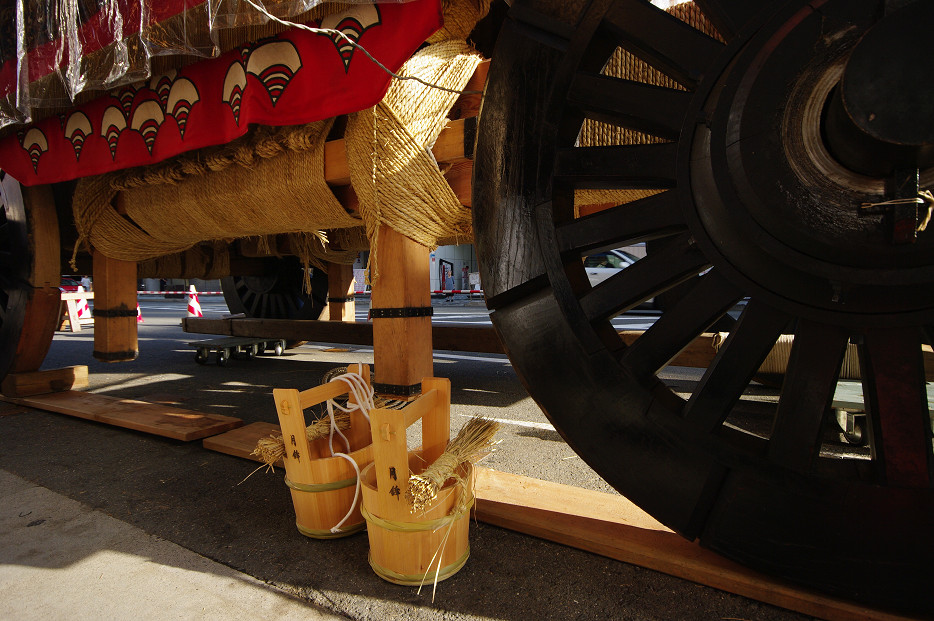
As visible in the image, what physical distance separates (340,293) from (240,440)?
325 centimetres

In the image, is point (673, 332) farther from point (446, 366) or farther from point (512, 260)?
point (446, 366)

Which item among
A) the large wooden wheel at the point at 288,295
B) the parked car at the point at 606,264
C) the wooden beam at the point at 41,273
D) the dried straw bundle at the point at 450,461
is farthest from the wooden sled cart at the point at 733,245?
the parked car at the point at 606,264

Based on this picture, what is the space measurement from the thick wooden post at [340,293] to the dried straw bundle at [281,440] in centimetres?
374

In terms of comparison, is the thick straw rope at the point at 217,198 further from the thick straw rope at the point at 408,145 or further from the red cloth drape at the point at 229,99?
the thick straw rope at the point at 408,145

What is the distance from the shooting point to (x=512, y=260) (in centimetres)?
120

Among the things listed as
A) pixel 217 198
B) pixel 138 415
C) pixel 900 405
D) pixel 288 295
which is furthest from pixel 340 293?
pixel 900 405

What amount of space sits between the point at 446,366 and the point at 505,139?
12.4ft

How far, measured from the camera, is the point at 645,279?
1.12 metres

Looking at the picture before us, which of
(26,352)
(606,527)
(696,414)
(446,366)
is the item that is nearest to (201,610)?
(606,527)

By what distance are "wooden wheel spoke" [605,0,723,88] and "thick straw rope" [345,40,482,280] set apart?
84 centimetres

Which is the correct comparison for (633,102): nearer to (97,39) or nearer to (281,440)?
(281,440)

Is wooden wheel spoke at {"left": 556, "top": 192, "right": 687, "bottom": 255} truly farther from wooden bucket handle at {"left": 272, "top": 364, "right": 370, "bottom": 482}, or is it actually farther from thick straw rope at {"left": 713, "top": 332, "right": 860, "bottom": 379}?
thick straw rope at {"left": 713, "top": 332, "right": 860, "bottom": 379}

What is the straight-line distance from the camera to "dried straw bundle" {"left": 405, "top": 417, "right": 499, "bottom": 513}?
1.16 m

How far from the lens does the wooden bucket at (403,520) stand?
1.20m
